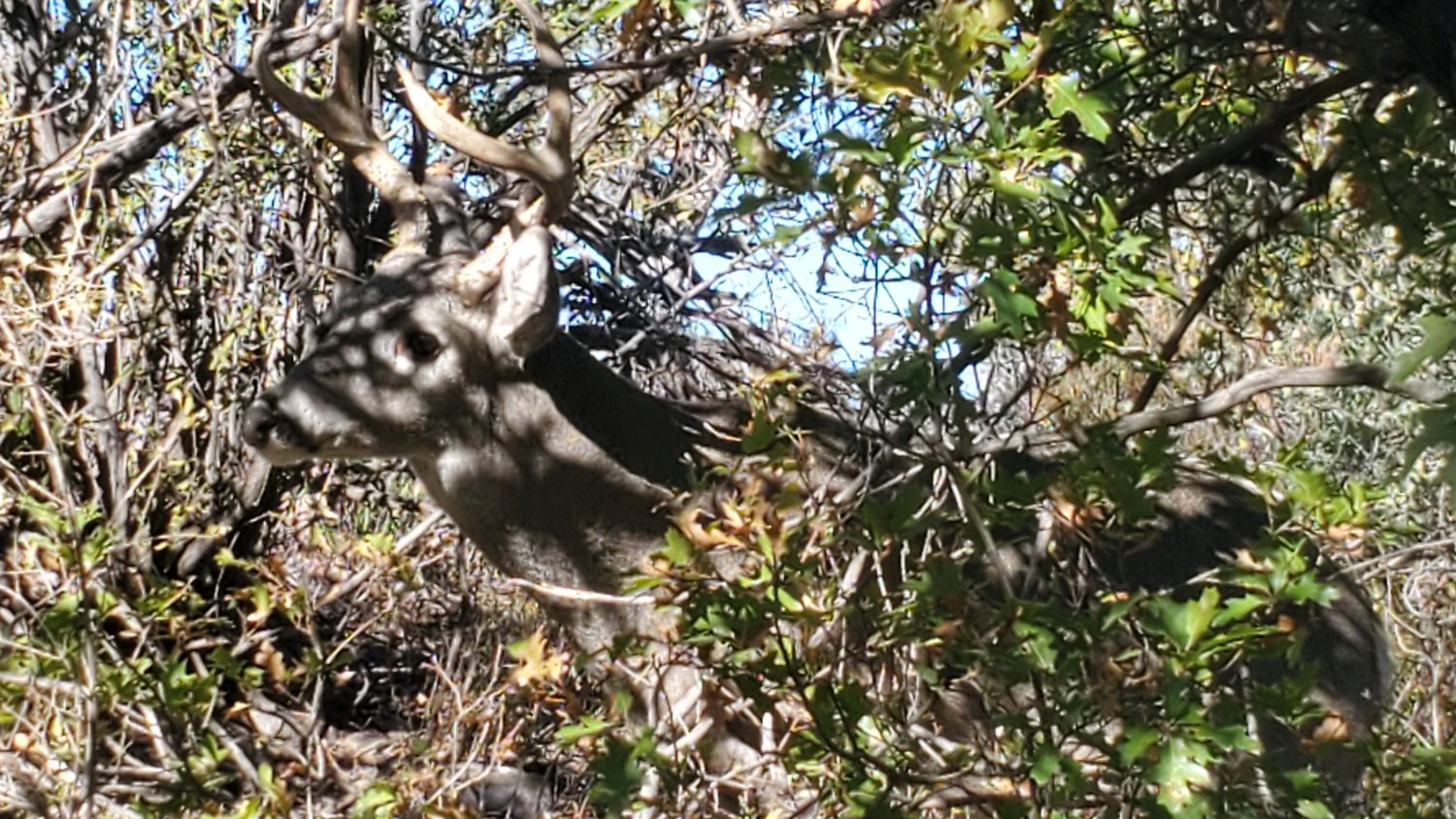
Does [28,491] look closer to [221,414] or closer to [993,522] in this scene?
[221,414]

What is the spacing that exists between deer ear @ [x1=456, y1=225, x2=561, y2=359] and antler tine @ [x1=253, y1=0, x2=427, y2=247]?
502mm

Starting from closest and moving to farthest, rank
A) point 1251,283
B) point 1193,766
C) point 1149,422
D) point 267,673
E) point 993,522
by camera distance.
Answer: point 1193,766 → point 993,522 → point 1149,422 → point 1251,283 → point 267,673

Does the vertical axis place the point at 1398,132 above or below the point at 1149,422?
above

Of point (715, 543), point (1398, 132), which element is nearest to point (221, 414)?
point (715, 543)

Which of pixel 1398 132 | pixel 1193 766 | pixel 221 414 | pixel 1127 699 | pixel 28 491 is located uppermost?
pixel 221 414

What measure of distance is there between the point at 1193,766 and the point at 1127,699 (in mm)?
408

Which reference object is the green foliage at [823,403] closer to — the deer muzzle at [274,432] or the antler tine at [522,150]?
the antler tine at [522,150]

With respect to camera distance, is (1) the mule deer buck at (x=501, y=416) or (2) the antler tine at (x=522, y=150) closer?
(2) the antler tine at (x=522, y=150)

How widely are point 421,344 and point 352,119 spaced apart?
2.64 feet

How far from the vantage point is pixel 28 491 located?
236 inches

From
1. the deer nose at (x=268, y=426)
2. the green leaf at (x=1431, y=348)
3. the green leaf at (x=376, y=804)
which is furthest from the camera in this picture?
the deer nose at (x=268, y=426)

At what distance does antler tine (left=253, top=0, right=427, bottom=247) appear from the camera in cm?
588

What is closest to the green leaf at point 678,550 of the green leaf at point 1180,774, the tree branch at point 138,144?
the green leaf at point 1180,774

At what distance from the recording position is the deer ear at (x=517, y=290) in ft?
18.9
